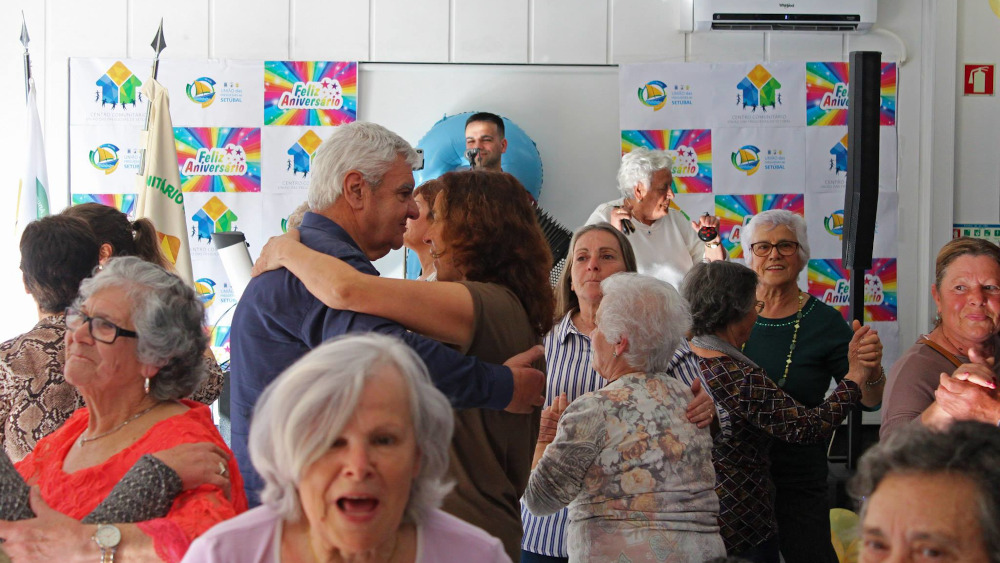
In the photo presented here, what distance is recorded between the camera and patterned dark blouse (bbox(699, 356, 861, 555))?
8.25 feet

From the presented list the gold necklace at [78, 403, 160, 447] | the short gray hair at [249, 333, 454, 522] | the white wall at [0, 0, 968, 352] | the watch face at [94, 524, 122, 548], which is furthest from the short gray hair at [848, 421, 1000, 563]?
the white wall at [0, 0, 968, 352]

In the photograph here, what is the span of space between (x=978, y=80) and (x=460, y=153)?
122 inches

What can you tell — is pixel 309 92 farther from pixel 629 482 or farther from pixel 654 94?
pixel 629 482

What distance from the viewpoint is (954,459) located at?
4.15 ft

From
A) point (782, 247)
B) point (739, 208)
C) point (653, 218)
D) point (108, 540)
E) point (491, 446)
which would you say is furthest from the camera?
point (739, 208)

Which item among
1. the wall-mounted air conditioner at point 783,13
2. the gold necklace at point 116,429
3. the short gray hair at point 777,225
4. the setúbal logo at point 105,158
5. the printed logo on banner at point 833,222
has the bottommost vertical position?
the gold necklace at point 116,429

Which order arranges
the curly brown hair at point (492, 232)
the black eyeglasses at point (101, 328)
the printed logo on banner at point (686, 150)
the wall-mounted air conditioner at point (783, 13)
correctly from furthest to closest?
1. the printed logo on banner at point (686, 150)
2. the wall-mounted air conditioner at point (783, 13)
3. the curly brown hair at point (492, 232)
4. the black eyeglasses at point (101, 328)

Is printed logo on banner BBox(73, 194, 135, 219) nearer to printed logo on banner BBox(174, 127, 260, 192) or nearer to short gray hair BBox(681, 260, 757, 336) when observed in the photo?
printed logo on banner BBox(174, 127, 260, 192)

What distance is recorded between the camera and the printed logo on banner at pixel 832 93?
17.8 ft

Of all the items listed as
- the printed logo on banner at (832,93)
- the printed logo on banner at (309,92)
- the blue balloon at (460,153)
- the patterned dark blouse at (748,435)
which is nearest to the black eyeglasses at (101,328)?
the patterned dark blouse at (748,435)

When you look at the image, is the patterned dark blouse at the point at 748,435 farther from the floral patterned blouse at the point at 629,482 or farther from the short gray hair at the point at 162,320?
the short gray hair at the point at 162,320

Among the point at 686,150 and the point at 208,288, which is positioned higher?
the point at 686,150

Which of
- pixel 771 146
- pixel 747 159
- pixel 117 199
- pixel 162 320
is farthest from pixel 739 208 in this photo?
pixel 162 320

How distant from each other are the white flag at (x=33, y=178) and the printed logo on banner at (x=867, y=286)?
4344mm
